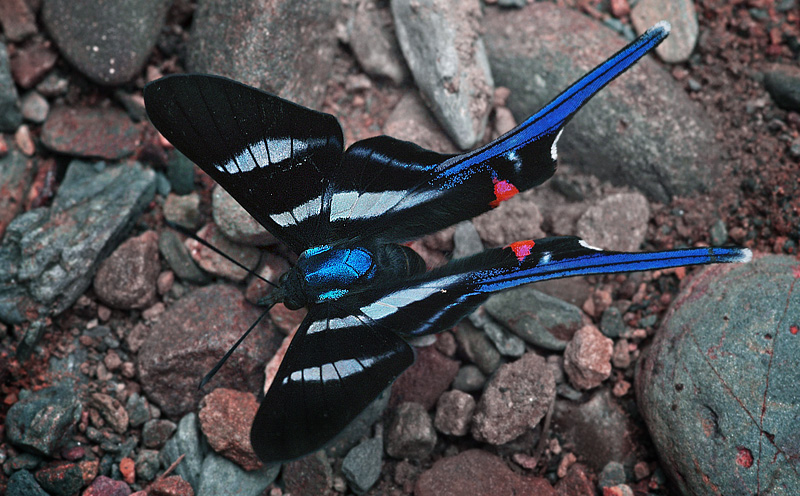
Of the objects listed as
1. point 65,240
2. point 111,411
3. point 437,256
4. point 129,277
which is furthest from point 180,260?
point 437,256

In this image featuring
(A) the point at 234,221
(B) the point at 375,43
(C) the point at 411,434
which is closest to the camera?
(C) the point at 411,434

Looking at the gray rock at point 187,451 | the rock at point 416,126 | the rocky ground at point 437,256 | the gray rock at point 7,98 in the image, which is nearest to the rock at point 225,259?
the rocky ground at point 437,256

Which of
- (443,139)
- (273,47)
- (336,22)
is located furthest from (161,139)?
(443,139)

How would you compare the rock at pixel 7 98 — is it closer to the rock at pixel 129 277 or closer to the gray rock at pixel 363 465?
the rock at pixel 129 277

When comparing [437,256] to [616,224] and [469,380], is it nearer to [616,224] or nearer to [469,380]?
[469,380]

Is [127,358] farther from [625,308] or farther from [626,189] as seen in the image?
[626,189]

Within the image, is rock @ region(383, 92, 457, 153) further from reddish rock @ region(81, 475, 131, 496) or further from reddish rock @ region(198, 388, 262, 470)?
reddish rock @ region(81, 475, 131, 496)

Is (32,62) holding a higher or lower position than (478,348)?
higher
